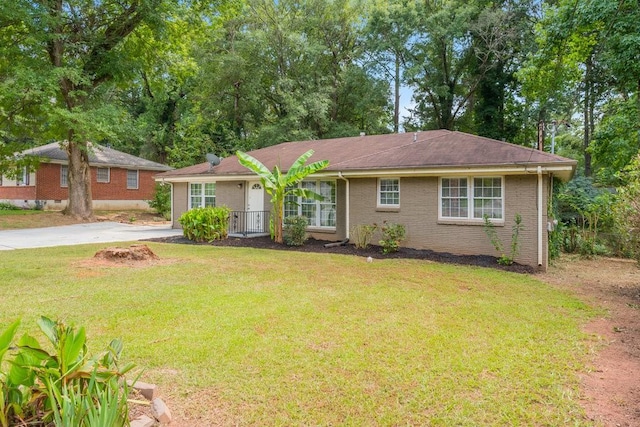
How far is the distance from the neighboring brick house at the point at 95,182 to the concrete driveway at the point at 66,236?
7046 millimetres

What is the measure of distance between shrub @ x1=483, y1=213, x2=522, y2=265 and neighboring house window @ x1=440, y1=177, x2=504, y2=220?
0.34 m

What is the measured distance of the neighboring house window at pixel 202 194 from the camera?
18.6 m

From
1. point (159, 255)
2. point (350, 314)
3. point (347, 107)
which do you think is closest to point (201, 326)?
point (350, 314)

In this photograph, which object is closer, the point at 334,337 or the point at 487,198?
the point at 334,337

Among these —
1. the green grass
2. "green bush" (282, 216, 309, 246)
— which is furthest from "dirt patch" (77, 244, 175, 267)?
"green bush" (282, 216, 309, 246)

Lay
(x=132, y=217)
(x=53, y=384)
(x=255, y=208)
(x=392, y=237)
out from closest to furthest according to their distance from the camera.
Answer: (x=53, y=384), (x=392, y=237), (x=255, y=208), (x=132, y=217)

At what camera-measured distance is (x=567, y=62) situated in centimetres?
1862

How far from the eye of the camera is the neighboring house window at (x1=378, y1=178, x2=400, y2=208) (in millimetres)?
13367

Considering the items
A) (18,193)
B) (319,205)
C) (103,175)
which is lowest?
(319,205)

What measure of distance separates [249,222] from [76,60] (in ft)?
41.9

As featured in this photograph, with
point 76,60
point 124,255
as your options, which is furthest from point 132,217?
point 124,255

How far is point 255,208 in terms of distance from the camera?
17156 millimetres

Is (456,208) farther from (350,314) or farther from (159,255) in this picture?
(159,255)

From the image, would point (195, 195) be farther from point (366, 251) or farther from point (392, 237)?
point (392, 237)
